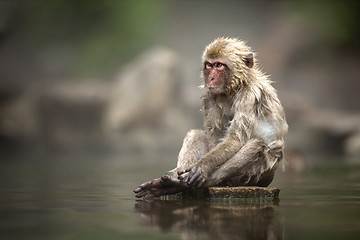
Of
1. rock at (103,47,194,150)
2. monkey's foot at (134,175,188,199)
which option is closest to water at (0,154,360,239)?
monkey's foot at (134,175,188,199)

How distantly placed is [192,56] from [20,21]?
9024mm

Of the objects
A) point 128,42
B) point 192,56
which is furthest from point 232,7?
point 128,42

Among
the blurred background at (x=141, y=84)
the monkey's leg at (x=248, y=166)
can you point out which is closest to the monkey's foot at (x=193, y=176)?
the monkey's leg at (x=248, y=166)

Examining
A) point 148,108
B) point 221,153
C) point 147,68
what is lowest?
point 221,153

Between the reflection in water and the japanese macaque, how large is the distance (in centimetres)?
39

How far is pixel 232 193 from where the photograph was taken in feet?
18.3

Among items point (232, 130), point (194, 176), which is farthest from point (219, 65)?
point (194, 176)

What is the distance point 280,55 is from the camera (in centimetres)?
2717

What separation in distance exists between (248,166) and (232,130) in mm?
413

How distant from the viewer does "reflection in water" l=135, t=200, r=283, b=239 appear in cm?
354

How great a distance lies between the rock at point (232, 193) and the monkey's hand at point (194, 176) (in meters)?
0.20

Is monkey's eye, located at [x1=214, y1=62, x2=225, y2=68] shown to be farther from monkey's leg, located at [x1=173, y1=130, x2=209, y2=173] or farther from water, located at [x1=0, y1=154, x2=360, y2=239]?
water, located at [x1=0, y1=154, x2=360, y2=239]

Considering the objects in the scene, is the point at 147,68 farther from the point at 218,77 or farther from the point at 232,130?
the point at 232,130

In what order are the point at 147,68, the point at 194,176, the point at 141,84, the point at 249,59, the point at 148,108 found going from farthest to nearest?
the point at 147,68 < the point at 141,84 < the point at 148,108 < the point at 249,59 < the point at 194,176
